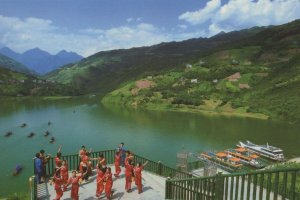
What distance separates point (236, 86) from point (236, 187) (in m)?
130

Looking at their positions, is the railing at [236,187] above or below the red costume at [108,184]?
above

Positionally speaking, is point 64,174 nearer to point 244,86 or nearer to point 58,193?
point 58,193

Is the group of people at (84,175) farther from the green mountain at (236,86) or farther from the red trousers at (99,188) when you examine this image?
the green mountain at (236,86)

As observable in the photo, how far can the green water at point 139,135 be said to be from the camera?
5834 centimetres

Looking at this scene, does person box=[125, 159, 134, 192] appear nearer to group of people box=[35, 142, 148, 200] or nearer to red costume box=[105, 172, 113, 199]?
group of people box=[35, 142, 148, 200]

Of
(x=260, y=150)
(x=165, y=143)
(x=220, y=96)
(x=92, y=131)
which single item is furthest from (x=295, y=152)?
(x=220, y=96)

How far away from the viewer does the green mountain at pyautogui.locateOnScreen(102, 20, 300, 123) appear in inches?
4469

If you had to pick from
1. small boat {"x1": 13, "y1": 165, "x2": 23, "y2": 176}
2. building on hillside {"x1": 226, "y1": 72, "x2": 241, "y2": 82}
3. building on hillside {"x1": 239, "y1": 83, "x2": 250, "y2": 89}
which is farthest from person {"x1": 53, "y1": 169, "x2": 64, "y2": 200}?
building on hillside {"x1": 226, "y1": 72, "x2": 241, "y2": 82}

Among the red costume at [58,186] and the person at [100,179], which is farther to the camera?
the person at [100,179]

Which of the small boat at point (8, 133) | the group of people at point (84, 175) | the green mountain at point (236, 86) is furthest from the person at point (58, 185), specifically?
the green mountain at point (236, 86)

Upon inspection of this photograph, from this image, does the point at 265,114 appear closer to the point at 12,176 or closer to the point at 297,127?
the point at 297,127

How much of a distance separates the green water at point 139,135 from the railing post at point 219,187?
105 ft

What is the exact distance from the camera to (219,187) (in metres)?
12.1

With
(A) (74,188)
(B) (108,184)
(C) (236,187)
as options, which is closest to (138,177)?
(B) (108,184)
